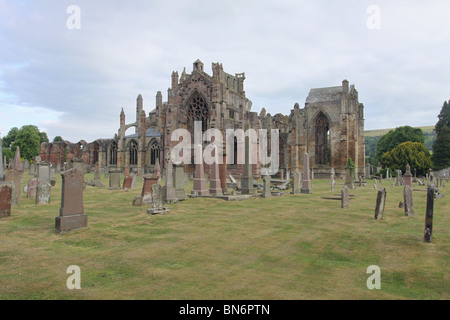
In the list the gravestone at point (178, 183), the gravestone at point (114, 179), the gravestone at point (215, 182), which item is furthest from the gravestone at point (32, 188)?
the gravestone at point (215, 182)

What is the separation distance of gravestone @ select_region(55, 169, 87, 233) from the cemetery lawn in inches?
11.1

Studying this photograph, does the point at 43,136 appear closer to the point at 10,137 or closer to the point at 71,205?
the point at 10,137

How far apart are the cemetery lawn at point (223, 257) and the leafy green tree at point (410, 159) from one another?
37.0 meters

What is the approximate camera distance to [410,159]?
139ft

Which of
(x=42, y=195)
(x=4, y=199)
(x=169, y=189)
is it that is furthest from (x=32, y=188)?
(x=169, y=189)

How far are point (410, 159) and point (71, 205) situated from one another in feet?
149

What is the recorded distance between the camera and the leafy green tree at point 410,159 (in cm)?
4225

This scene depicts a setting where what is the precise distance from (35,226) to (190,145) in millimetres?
33702

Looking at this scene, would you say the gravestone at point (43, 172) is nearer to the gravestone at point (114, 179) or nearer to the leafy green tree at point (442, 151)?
the gravestone at point (114, 179)

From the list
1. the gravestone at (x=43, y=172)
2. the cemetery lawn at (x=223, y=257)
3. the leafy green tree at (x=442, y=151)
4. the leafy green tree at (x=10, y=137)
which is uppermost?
the leafy green tree at (x=10, y=137)

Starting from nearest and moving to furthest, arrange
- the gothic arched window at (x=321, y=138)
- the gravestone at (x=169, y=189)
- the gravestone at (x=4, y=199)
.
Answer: the gravestone at (x=4, y=199), the gravestone at (x=169, y=189), the gothic arched window at (x=321, y=138)
